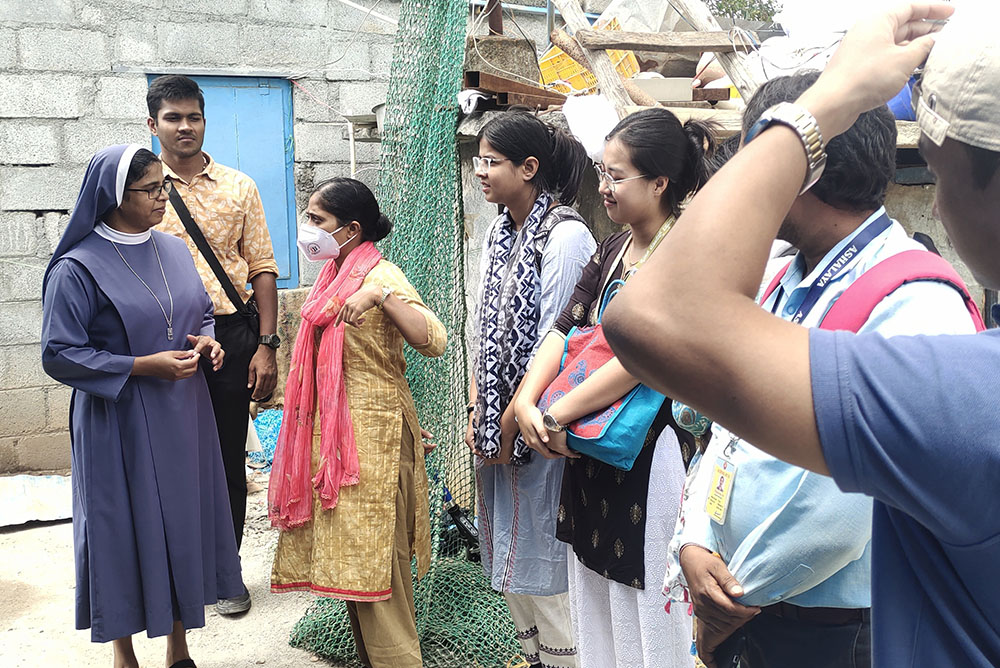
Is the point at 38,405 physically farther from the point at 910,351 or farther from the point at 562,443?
the point at 910,351

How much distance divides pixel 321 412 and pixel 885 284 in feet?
7.29

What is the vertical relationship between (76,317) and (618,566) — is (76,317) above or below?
above

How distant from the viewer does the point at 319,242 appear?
10.8 feet

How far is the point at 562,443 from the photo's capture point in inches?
98.9

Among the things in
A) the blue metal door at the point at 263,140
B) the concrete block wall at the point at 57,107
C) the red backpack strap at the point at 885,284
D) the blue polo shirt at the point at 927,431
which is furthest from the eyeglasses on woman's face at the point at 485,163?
the concrete block wall at the point at 57,107

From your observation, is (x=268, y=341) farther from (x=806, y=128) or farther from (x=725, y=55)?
(x=806, y=128)

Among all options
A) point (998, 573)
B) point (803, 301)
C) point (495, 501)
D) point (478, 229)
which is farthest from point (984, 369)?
point (478, 229)

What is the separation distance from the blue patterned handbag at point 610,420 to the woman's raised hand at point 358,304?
829 millimetres

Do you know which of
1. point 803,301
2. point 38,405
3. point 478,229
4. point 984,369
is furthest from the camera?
point 38,405

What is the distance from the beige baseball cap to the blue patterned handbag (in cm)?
151

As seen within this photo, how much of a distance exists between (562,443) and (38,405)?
4887 mm

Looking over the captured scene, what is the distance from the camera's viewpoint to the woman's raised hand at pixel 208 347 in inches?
135

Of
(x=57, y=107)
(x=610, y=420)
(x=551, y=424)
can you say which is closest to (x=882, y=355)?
(x=610, y=420)

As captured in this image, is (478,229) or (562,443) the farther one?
(478,229)
